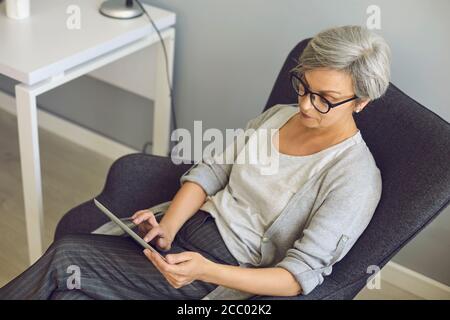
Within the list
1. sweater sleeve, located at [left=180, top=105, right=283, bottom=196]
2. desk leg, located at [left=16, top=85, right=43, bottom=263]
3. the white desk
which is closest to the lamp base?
the white desk

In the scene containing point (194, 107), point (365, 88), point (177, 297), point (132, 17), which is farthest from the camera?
point (194, 107)

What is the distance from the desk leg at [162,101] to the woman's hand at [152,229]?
809 mm

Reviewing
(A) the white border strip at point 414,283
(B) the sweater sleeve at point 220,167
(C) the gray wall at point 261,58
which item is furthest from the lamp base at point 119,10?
(A) the white border strip at point 414,283

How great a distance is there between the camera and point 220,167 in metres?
1.61

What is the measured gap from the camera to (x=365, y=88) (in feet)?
4.26

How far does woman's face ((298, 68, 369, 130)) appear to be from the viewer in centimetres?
130

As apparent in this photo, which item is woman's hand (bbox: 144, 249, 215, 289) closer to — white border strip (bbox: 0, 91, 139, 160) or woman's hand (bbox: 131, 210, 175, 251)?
woman's hand (bbox: 131, 210, 175, 251)

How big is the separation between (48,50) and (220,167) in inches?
23.3

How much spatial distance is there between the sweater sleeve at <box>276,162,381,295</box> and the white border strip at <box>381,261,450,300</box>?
0.80 m

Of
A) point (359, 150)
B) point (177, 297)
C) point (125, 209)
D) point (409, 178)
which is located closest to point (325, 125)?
point (359, 150)

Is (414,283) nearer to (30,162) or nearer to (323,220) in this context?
(323,220)

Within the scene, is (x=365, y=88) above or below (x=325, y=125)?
above
